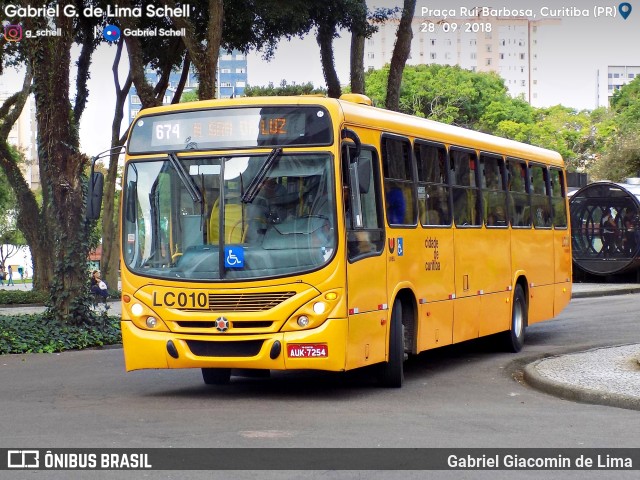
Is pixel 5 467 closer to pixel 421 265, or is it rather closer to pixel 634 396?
pixel 634 396

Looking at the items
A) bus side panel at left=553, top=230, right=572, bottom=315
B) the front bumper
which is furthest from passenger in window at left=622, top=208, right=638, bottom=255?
the front bumper

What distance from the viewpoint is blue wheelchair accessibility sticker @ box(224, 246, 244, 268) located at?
12.2m

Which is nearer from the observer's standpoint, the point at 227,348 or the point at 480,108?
the point at 227,348

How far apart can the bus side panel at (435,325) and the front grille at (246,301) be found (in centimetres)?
263

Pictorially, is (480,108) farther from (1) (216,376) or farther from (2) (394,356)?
(2) (394,356)

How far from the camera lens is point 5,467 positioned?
841cm

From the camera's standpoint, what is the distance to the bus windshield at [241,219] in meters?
12.2

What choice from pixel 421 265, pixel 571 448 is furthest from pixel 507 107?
pixel 571 448

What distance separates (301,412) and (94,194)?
3446 mm

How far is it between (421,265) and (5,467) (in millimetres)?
7003

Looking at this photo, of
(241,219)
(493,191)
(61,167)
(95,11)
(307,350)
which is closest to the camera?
(307,350)

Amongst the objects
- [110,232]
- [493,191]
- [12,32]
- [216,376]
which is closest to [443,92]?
[110,232]

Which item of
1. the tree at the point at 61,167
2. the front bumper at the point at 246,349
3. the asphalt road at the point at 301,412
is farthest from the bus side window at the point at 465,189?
the tree at the point at 61,167

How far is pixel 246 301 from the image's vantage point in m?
12.2
